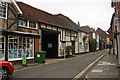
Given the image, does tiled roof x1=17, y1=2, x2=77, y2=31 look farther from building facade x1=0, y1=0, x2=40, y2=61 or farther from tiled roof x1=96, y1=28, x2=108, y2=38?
tiled roof x1=96, y1=28, x2=108, y2=38

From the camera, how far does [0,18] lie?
11.6 meters

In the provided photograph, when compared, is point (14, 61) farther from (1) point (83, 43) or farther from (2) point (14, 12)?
(1) point (83, 43)

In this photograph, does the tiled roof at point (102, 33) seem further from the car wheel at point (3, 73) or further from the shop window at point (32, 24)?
the car wheel at point (3, 73)

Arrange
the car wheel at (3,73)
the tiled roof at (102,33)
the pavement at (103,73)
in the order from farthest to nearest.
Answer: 1. the tiled roof at (102,33)
2. the pavement at (103,73)
3. the car wheel at (3,73)

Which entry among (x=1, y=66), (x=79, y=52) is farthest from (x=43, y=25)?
(x=79, y=52)

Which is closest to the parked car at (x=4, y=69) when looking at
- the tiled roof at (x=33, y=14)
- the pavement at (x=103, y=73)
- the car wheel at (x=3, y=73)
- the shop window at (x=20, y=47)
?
the car wheel at (x=3, y=73)

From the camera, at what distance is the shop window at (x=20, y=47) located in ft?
41.4

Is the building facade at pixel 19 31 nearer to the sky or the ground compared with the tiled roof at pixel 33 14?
nearer to the ground

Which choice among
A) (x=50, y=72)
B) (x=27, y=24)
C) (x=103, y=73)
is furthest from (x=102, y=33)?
(x=50, y=72)

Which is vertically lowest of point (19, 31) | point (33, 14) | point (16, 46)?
point (16, 46)

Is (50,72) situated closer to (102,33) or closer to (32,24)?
(32,24)

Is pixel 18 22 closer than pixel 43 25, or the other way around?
pixel 18 22

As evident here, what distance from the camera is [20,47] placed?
13.6m

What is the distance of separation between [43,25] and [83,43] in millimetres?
19027
